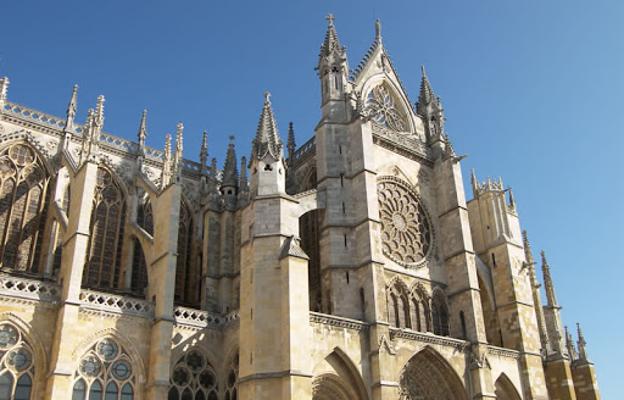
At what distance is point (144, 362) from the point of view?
18234 mm

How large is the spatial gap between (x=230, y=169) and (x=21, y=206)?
8054 millimetres

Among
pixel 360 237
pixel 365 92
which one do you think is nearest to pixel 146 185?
pixel 360 237

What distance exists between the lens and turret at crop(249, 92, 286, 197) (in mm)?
19875

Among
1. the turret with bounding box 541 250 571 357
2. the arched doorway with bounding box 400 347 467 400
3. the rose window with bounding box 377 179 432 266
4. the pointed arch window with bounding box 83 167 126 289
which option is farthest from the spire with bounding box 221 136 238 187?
the turret with bounding box 541 250 571 357

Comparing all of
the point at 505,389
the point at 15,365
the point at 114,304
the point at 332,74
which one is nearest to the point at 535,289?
the point at 505,389

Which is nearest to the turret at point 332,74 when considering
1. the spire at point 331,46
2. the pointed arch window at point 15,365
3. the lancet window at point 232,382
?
the spire at point 331,46

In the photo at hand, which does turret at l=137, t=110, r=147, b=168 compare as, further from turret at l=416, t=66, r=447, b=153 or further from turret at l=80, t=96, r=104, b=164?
turret at l=416, t=66, r=447, b=153

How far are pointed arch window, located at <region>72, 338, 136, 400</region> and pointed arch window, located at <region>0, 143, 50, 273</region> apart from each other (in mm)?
5153

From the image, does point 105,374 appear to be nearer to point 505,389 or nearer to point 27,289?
point 27,289

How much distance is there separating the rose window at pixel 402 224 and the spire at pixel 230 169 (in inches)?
232

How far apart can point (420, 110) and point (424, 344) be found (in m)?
12.2

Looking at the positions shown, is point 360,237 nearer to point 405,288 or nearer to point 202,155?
point 405,288

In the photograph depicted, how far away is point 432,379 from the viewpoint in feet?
71.0

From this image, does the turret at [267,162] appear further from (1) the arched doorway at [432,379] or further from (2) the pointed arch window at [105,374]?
(1) the arched doorway at [432,379]
